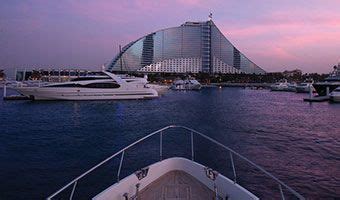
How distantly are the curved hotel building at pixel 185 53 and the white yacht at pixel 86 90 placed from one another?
10640 centimetres

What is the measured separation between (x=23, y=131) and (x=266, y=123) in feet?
58.8

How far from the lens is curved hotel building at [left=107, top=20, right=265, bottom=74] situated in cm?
16075

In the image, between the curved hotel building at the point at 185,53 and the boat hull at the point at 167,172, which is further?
the curved hotel building at the point at 185,53

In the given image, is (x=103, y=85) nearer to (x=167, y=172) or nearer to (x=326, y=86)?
(x=326, y=86)

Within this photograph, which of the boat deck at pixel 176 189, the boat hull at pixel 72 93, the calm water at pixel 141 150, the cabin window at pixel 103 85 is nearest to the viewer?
the boat deck at pixel 176 189

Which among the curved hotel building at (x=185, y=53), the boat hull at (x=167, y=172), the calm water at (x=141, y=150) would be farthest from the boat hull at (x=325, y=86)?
the curved hotel building at (x=185, y=53)

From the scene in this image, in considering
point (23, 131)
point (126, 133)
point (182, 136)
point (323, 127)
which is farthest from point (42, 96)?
point (323, 127)

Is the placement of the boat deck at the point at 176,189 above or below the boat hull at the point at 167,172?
below

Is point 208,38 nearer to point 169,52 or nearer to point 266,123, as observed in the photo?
point 169,52

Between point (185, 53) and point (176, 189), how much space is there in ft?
558

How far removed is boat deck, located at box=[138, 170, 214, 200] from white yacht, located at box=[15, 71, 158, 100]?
4210 cm

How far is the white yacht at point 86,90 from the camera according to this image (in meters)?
46.9

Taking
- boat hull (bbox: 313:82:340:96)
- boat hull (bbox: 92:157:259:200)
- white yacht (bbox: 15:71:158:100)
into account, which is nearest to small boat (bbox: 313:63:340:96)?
boat hull (bbox: 313:82:340:96)

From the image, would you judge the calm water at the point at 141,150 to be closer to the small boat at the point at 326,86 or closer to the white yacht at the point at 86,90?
the white yacht at the point at 86,90
